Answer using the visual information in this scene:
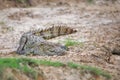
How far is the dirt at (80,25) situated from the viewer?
10.9 meters

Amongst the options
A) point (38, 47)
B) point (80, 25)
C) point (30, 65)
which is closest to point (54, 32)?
point (38, 47)

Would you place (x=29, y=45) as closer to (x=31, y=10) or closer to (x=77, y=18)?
(x=77, y=18)

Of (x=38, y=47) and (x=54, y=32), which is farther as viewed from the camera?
(x=54, y=32)

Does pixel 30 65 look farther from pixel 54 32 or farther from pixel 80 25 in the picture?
pixel 80 25

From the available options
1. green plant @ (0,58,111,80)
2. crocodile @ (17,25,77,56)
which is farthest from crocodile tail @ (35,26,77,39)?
green plant @ (0,58,111,80)

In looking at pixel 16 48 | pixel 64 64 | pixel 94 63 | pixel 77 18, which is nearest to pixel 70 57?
pixel 94 63

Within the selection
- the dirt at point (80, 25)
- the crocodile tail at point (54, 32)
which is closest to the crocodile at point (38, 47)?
the dirt at point (80, 25)

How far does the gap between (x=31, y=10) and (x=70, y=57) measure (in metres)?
10.2

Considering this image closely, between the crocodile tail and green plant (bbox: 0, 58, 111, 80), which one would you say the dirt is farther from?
green plant (bbox: 0, 58, 111, 80)

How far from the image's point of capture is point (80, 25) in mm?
16891

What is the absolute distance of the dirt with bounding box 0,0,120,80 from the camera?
35.7 ft

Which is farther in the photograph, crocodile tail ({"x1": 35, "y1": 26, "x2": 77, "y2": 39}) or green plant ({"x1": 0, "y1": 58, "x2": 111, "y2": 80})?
crocodile tail ({"x1": 35, "y1": 26, "x2": 77, "y2": 39})

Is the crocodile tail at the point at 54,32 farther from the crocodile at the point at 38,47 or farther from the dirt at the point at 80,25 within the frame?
the crocodile at the point at 38,47

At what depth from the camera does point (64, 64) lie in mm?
9367
